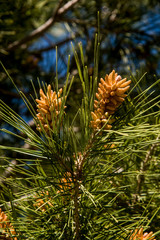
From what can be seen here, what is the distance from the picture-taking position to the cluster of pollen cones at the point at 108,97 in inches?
15.1

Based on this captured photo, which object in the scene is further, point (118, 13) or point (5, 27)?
point (118, 13)

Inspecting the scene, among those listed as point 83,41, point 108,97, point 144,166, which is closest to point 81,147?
point 108,97

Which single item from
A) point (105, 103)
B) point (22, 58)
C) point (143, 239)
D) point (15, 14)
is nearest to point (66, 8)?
point (15, 14)

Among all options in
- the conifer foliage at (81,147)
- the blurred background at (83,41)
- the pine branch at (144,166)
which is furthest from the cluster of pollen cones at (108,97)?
the blurred background at (83,41)

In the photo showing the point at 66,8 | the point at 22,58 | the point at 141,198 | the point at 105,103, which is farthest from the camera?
the point at 22,58

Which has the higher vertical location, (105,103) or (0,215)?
(105,103)

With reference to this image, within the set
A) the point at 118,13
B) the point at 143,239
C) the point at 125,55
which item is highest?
the point at 118,13

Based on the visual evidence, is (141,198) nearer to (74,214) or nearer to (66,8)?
(74,214)

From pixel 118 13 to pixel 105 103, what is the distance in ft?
3.96

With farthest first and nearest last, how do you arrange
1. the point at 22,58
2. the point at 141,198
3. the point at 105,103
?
the point at 22,58
the point at 141,198
the point at 105,103

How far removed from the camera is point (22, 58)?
1.43m

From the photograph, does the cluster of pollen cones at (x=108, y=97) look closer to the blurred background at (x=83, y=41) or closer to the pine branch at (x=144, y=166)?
the pine branch at (x=144, y=166)

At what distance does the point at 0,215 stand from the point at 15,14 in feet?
3.42

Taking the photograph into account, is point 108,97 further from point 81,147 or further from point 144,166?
point 144,166
